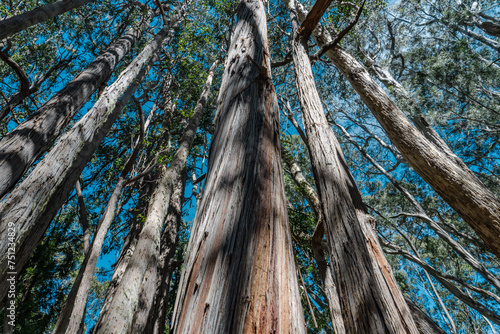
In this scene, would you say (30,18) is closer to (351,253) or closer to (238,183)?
(238,183)

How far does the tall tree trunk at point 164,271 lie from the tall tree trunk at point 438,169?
14.2ft

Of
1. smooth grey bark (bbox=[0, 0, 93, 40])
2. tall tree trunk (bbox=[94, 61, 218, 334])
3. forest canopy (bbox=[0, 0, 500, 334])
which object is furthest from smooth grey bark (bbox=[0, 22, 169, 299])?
smooth grey bark (bbox=[0, 0, 93, 40])

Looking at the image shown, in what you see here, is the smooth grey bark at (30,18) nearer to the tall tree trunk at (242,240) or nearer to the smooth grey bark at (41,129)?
the smooth grey bark at (41,129)

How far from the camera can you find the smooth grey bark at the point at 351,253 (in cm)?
131

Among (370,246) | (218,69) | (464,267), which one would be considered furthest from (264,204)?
(464,267)

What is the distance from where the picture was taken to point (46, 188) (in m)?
2.44

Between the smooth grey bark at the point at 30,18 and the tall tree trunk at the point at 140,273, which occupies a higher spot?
the smooth grey bark at the point at 30,18

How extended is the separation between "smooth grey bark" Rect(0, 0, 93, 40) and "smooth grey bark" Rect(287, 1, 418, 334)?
3.51m

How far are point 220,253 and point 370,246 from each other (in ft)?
4.60

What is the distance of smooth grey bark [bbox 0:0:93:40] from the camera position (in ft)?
9.52

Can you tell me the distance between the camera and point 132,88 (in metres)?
5.11

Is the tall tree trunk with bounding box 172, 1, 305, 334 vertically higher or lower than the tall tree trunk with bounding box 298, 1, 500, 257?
lower

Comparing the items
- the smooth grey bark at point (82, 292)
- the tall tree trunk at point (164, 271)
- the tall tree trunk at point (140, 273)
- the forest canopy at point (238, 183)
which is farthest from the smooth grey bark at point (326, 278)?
the tall tree trunk at point (164, 271)

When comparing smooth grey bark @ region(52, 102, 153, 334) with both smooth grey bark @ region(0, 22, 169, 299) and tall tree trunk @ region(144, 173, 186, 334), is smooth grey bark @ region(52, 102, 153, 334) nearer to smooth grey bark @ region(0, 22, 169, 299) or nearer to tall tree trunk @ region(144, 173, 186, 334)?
smooth grey bark @ region(0, 22, 169, 299)
